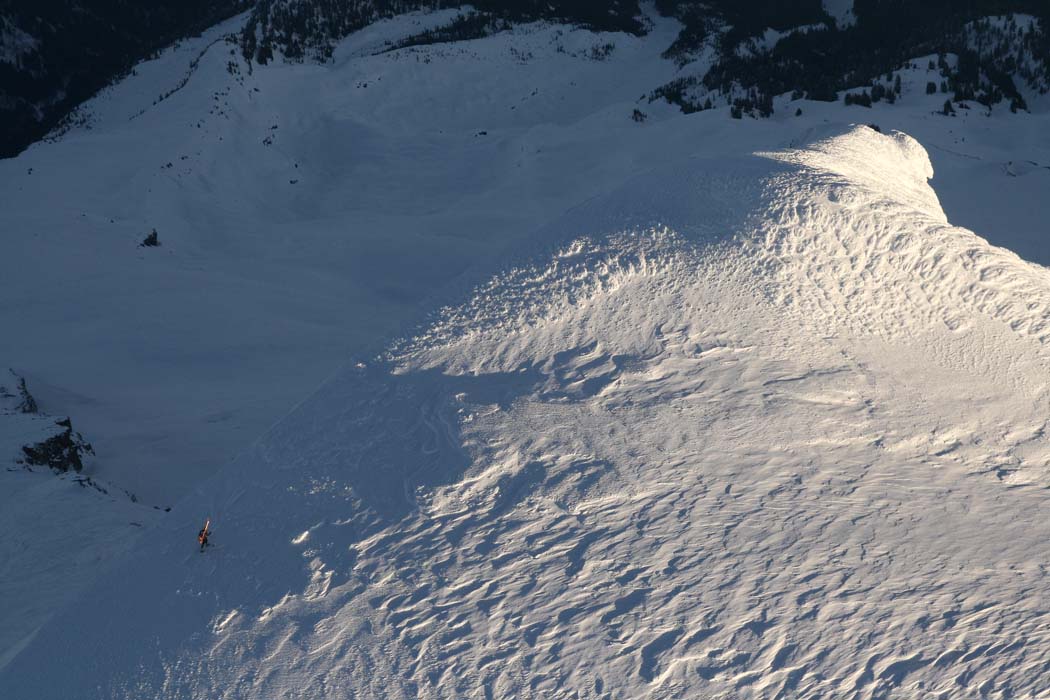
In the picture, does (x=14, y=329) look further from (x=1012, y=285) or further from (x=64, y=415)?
(x=1012, y=285)

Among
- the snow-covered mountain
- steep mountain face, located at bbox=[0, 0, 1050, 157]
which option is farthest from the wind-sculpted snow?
steep mountain face, located at bbox=[0, 0, 1050, 157]

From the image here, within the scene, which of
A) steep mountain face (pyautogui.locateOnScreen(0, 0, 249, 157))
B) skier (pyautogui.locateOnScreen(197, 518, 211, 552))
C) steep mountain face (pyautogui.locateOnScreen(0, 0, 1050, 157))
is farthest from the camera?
steep mountain face (pyautogui.locateOnScreen(0, 0, 249, 157))

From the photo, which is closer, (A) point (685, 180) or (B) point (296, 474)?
(B) point (296, 474)

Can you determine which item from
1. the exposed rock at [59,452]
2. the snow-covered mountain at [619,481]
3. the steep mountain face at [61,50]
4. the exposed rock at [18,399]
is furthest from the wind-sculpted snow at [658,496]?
the steep mountain face at [61,50]

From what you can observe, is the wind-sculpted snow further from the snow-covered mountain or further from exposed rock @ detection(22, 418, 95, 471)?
exposed rock @ detection(22, 418, 95, 471)

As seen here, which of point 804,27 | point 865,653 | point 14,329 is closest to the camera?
point 865,653

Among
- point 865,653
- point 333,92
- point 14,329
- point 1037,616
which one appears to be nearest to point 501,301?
point 865,653

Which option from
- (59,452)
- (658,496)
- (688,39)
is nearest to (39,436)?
(59,452)

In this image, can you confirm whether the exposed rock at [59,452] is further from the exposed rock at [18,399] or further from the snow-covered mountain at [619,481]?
the exposed rock at [18,399]
